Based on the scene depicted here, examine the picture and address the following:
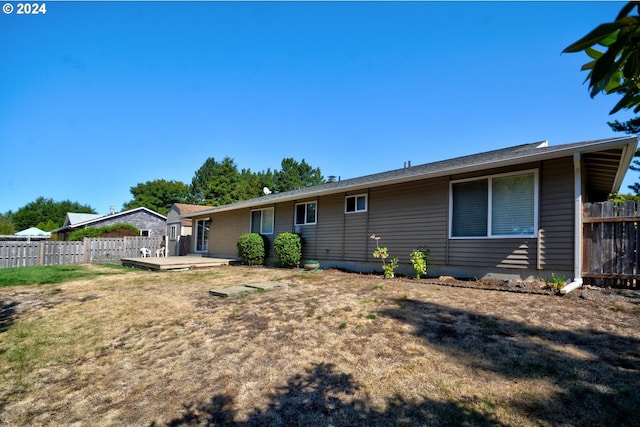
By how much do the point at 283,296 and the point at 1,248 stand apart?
15.9 meters

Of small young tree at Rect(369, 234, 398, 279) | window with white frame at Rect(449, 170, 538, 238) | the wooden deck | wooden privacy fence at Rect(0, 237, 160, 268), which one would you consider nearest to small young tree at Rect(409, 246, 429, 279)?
small young tree at Rect(369, 234, 398, 279)

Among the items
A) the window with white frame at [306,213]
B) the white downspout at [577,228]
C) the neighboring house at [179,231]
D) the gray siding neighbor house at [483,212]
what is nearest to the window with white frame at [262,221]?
the window with white frame at [306,213]

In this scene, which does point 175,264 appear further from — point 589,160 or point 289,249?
point 589,160

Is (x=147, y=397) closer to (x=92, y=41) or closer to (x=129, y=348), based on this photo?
(x=129, y=348)

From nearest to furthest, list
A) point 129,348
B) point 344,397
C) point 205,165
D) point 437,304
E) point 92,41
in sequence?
point 344,397 < point 129,348 < point 437,304 < point 92,41 < point 205,165

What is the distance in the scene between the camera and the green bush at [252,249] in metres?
13.6

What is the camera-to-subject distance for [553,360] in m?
3.32

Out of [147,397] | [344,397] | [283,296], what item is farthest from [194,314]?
[344,397]

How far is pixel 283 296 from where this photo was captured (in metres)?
6.76

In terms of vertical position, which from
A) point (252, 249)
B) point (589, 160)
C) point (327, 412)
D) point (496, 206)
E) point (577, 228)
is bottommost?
point (327, 412)

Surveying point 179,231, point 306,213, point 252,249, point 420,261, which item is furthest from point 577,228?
point 179,231

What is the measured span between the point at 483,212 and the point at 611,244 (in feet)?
7.81

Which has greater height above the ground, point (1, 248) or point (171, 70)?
point (171, 70)

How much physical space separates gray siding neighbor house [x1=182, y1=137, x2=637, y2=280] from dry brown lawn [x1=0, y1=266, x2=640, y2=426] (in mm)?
1554
